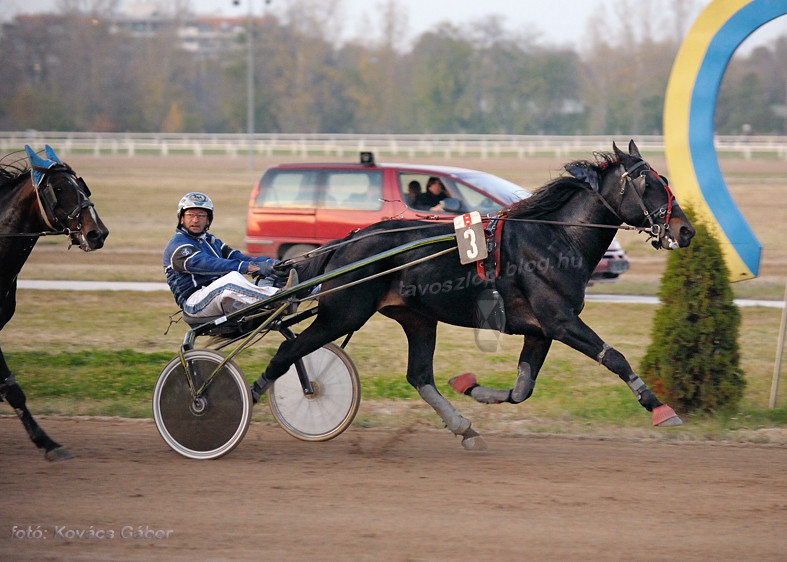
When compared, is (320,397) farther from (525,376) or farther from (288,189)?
(288,189)

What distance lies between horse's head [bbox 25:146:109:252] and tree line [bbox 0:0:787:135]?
51.3m

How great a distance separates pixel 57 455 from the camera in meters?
6.18

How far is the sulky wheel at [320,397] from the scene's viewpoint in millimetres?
6746

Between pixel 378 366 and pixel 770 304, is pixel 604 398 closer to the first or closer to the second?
pixel 378 366

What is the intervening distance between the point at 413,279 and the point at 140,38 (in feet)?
229

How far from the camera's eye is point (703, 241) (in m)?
7.21

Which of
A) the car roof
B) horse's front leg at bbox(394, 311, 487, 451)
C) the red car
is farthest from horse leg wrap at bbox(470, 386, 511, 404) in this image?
the car roof

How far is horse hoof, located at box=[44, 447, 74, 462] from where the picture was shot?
6.17 m

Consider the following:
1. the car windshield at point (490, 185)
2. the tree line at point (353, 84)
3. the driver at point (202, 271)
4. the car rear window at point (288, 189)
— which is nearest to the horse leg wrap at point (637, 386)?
the driver at point (202, 271)

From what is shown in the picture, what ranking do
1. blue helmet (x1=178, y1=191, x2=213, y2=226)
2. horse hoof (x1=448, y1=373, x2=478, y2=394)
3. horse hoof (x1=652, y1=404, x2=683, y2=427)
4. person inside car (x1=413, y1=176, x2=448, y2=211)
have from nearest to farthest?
1. horse hoof (x1=652, y1=404, x2=683, y2=427)
2. blue helmet (x1=178, y1=191, x2=213, y2=226)
3. horse hoof (x1=448, y1=373, x2=478, y2=394)
4. person inside car (x1=413, y1=176, x2=448, y2=211)

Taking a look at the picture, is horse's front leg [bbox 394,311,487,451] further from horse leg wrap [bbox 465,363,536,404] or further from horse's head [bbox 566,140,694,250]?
horse's head [bbox 566,140,694,250]

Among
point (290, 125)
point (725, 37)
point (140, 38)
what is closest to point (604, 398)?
point (725, 37)

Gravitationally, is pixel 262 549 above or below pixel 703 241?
below

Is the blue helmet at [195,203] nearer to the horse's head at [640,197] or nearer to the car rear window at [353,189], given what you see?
the horse's head at [640,197]
